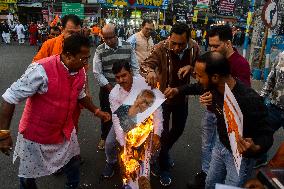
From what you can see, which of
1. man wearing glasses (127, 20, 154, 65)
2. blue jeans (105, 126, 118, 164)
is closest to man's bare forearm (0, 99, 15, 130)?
blue jeans (105, 126, 118, 164)

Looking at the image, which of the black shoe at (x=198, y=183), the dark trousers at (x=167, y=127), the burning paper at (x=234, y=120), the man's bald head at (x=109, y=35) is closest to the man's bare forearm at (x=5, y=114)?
the burning paper at (x=234, y=120)

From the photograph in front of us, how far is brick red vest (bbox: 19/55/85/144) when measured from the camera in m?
2.99

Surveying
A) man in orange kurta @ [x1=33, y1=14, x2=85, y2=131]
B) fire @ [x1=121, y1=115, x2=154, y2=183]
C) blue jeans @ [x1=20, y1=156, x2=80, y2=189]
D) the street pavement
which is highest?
man in orange kurta @ [x1=33, y1=14, x2=85, y2=131]

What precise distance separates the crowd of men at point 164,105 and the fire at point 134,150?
172mm

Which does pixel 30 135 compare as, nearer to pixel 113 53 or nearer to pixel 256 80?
pixel 113 53

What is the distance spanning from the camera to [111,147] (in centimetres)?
423

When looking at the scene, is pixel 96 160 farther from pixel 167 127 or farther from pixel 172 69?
pixel 172 69

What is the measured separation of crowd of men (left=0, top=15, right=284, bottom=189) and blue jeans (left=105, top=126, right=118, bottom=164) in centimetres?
1

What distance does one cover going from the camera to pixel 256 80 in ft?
38.3

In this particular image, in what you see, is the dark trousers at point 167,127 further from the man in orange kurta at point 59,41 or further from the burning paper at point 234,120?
the burning paper at point 234,120

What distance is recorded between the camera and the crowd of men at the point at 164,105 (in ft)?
8.66

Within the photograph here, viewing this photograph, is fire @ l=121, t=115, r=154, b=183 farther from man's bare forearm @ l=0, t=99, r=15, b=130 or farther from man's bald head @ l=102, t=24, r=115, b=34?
man's bald head @ l=102, t=24, r=115, b=34

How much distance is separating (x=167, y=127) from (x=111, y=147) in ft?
2.58

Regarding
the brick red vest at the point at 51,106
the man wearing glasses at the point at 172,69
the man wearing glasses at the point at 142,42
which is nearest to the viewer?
the brick red vest at the point at 51,106
